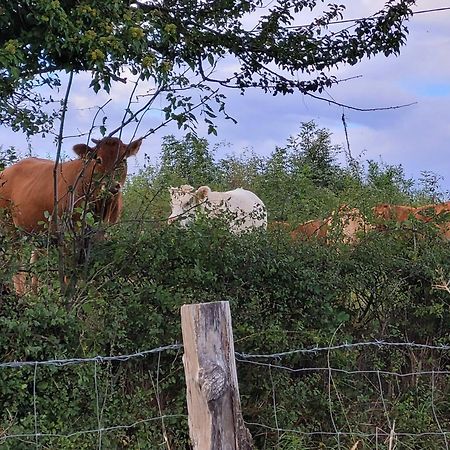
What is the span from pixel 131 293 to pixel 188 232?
0.65 meters

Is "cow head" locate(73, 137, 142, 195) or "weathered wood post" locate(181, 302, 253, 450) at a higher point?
"cow head" locate(73, 137, 142, 195)

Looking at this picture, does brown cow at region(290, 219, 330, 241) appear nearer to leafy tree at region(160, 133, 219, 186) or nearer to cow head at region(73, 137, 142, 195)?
cow head at region(73, 137, 142, 195)

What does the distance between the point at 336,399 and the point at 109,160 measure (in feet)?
12.5

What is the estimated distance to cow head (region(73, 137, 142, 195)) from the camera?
261 inches

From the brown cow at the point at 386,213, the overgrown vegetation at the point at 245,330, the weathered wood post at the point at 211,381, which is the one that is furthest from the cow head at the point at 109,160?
the weathered wood post at the point at 211,381

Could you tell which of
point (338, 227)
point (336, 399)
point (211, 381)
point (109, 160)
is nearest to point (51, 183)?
point (109, 160)

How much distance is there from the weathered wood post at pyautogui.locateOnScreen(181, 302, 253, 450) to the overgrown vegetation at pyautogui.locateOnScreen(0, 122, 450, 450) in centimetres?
188

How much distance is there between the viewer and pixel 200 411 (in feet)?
11.0

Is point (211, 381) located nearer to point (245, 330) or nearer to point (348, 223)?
point (245, 330)

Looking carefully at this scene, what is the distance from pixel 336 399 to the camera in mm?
6211

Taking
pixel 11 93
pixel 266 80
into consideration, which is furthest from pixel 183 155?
pixel 11 93

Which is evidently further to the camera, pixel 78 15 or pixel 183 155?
pixel 183 155

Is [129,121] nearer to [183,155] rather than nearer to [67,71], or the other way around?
[67,71]

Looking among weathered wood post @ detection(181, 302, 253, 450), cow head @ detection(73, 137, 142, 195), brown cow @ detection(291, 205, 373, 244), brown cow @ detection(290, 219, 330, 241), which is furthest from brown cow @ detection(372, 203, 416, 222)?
weathered wood post @ detection(181, 302, 253, 450)
